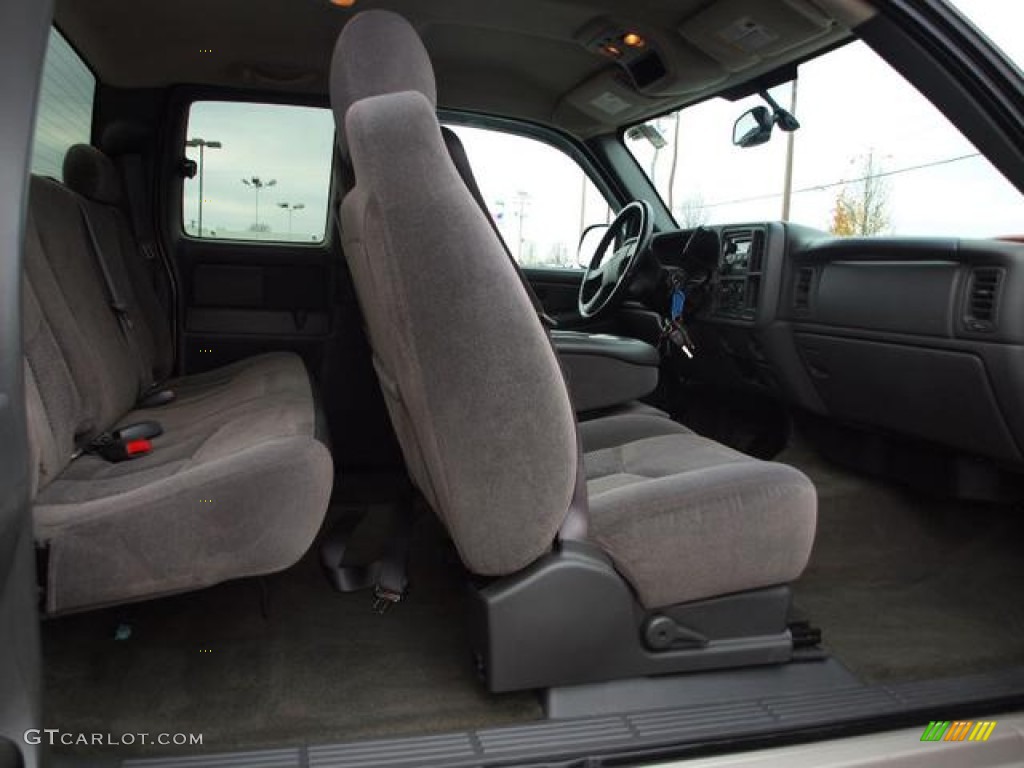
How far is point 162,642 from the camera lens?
5.10ft

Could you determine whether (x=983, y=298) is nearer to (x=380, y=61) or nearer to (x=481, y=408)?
(x=481, y=408)

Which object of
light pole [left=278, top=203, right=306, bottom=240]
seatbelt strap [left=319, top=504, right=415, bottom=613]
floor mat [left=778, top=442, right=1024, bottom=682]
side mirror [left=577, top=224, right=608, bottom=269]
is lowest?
floor mat [left=778, top=442, right=1024, bottom=682]

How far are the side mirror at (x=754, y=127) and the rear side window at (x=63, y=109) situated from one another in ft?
6.67

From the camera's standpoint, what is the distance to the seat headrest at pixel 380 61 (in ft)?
3.94

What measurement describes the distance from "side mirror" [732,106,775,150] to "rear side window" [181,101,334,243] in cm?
149

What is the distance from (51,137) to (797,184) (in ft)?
7.58

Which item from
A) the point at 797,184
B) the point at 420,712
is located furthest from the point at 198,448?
the point at 797,184

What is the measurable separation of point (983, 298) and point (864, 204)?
868 millimetres

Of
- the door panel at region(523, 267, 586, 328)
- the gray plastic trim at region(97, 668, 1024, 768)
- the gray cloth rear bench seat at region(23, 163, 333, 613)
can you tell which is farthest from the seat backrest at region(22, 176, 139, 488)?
the door panel at region(523, 267, 586, 328)

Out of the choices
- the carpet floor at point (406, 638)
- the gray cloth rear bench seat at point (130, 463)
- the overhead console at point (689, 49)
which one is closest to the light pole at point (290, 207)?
the gray cloth rear bench seat at point (130, 463)

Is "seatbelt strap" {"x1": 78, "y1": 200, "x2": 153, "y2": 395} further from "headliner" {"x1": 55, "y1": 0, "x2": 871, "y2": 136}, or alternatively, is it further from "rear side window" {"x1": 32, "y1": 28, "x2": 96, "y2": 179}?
"headliner" {"x1": 55, "y1": 0, "x2": 871, "y2": 136}

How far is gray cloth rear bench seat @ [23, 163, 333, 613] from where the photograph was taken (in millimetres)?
1178

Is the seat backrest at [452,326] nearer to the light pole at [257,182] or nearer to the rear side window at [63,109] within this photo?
the rear side window at [63,109]

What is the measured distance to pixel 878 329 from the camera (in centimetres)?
188
